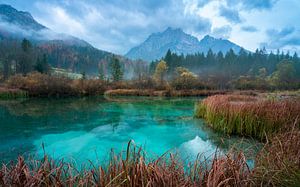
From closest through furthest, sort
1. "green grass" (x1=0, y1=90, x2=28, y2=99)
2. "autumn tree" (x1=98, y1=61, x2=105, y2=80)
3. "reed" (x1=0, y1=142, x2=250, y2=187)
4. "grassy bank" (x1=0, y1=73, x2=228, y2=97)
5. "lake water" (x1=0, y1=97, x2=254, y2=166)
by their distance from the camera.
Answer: "reed" (x1=0, y1=142, x2=250, y2=187) < "lake water" (x1=0, y1=97, x2=254, y2=166) < "green grass" (x1=0, y1=90, x2=28, y2=99) < "grassy bank" (x1=0, y1=73, x2=228, y2=97) < "autumn tree" (x1=98, y1=61, x2=105, y2=80)

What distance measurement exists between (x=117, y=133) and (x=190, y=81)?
30.0 m

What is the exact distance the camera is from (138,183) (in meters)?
2.13

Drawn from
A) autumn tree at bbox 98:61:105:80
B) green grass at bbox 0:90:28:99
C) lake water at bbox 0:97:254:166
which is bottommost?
lake water at bbox 0:97:254:166

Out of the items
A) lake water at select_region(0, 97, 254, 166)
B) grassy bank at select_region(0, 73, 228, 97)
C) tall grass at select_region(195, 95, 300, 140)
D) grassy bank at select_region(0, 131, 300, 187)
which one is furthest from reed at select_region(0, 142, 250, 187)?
grassy bank at select_region(0, 73, 228, 97)

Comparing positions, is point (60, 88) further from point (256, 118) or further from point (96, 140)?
point (256, 118)

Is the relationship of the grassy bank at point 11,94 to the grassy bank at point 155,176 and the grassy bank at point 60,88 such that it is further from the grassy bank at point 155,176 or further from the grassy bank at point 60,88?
the grassy bank at point 155,176

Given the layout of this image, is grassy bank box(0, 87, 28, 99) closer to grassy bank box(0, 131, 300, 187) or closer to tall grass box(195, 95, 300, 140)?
tall grass box(195, 95, 300, 140)

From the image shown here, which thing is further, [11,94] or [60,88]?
[60,88]

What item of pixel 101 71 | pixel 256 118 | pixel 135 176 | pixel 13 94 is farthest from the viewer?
pixel 101 71

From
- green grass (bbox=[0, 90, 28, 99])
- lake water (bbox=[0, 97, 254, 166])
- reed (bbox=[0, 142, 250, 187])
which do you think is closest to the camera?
reed (bbox=[0, 142, 250, 187])

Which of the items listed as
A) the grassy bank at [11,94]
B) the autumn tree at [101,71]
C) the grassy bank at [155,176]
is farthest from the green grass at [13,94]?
the autumn tree at [101,71]

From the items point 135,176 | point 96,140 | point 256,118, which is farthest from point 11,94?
point 135,176

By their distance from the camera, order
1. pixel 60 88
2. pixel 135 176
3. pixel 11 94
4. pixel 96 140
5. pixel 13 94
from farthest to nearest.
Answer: pixel 60 88 < pixel 13 94 < pixel 11 94 < pixel 96 140 < pixel 135 176

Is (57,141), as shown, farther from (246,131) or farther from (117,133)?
(246,131)
